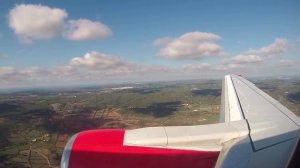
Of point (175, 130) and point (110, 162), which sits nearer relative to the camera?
point (110, 162)

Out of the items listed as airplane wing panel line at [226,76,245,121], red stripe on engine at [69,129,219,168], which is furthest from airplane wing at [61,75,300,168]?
airplane wing panel line at [226,76,245,121]

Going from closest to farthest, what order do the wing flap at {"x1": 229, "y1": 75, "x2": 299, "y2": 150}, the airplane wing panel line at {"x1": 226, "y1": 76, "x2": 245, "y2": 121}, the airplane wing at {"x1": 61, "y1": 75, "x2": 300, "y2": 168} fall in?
the airplane wing at {"x1": 61, "y1": 75, "x2": 300, "y2": 168}, the wing flap at {"x1": 229, "y1": 75, "x2": 299, "y2": 150}, the airplane wing panel line at {"x1": 226, "y1": 76, "x2": 245, "y2": 121}

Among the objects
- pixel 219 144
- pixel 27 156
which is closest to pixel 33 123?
pixel 27 156

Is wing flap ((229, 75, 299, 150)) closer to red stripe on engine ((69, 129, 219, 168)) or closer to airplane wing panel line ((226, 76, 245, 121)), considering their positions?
airplane wing panel line ((226, 76, 245, 121))

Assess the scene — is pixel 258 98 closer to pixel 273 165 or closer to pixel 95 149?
pixel 273 165

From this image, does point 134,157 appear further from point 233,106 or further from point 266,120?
point 233,106

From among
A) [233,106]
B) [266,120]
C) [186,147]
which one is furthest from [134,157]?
[233,106]

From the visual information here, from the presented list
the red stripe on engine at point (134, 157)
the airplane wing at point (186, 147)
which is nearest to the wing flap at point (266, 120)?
the airplane wing at point (186, 147)
